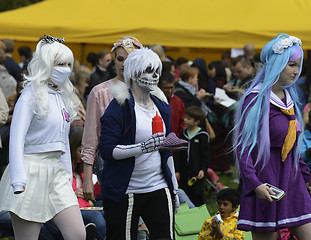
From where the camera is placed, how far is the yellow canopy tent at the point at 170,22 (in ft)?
40.0

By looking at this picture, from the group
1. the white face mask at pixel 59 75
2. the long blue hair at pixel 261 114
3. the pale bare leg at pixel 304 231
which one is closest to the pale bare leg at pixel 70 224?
the white face mask at pixel 59 75

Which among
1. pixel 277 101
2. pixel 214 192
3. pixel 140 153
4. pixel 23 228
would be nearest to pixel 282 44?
pixel 277 101

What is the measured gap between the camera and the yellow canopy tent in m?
12.2

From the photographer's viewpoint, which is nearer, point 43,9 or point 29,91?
point 29,91

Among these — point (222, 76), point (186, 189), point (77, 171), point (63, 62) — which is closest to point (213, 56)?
point (222, 76)

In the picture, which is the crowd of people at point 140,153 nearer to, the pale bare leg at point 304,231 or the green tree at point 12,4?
the pale bare leg at point 304,231

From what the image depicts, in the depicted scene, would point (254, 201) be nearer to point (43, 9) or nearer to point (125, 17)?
point (125, 17)

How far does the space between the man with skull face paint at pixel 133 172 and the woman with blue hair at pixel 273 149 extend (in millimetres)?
525

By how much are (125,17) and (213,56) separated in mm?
6374

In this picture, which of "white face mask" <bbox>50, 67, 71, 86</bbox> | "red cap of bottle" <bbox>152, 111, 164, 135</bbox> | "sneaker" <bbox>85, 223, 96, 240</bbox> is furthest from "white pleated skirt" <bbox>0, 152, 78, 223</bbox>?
"sneaker" <bbox>85, 223, 96, 240</bbox>

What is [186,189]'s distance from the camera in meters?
8.70

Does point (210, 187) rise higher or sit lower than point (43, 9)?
lower

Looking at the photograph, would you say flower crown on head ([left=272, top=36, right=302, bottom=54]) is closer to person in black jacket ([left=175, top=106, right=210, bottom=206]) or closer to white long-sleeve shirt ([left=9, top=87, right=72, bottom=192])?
white long-sleeve shirt ([left=9, top=87, right=72, bottom=192])

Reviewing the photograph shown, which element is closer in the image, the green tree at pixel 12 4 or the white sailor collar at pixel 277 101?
the white sailor collar at pixel 277 101
